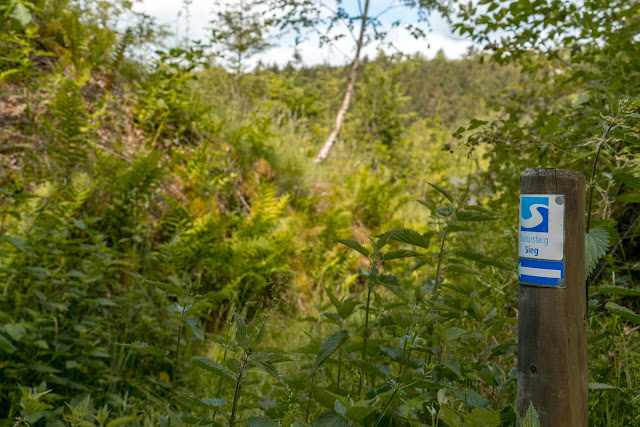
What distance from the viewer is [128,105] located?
465 cm

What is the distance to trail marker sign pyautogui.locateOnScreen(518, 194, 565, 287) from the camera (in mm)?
1085

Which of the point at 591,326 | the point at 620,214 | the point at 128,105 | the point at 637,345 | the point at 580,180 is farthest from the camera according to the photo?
the point at 128,105

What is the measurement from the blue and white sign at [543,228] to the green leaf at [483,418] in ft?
1.25

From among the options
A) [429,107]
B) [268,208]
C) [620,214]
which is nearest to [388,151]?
[268,208]

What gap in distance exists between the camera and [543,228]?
3.60 feet

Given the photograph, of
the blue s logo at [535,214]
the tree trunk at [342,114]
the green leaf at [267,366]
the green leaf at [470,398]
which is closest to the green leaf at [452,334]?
the green leaf at [470,398]

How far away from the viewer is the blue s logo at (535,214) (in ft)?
3.61

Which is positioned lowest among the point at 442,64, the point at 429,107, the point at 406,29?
the point at 406,29

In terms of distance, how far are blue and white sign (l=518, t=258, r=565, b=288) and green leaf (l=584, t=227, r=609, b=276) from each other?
0.49 ft

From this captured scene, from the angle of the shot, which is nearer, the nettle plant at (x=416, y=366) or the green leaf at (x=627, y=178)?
the nettle plant at (x=416, y=366)

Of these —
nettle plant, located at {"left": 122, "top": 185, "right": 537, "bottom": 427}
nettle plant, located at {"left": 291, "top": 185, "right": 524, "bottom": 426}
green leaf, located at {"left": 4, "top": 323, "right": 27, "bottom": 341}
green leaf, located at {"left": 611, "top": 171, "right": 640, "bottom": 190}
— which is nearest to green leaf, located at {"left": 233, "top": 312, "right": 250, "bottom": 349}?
nettle plant, located at {"left": 122, "top": 185, "right": 537, "bottom": 427}

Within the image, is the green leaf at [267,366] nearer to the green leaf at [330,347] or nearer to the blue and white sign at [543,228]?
the green leaf at [330,347]

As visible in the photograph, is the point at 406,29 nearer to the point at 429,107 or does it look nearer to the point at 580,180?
the point at 580,180

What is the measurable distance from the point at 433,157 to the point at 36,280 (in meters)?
7.64
